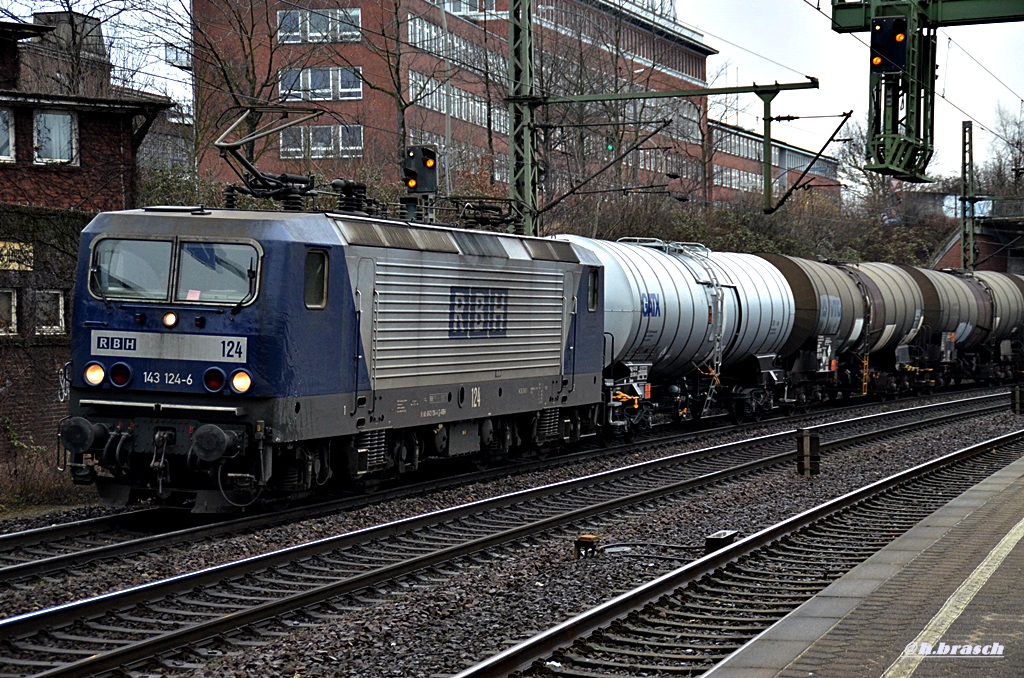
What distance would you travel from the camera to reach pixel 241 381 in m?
12.7

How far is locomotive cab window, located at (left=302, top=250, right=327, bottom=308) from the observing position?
13.2 m

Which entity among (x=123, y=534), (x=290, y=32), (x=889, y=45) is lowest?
(x=123, y=534)

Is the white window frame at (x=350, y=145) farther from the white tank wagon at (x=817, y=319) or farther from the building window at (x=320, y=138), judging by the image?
the white tank wagon at (x=817, y=319)

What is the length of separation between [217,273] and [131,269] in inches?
39.8

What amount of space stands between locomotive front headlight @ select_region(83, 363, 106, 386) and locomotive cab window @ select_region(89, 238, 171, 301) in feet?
2.46

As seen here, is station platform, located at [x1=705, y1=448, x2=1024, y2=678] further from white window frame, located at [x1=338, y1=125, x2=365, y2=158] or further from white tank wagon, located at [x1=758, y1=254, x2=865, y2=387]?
white window frame, located at [x1=338, y1=125, x2=365, y2=158]

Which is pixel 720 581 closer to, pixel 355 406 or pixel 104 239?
pixel 355 406

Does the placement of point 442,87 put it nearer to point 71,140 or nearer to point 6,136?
point 71,140

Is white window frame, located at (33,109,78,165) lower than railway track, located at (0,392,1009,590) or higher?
higher

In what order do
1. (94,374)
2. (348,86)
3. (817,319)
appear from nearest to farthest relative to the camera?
(94,374)
(817,319)
(348,86)

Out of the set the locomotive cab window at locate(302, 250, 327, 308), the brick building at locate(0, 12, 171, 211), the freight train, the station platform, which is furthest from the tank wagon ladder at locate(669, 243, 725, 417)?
the station platform

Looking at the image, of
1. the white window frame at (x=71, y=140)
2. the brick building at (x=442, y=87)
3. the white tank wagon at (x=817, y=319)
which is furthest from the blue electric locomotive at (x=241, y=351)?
the brick building at (x=442, y=87)

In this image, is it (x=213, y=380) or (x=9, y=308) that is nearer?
(x=213, y=380)

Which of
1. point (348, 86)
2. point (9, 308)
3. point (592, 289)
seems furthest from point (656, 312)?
point (348, 86)
